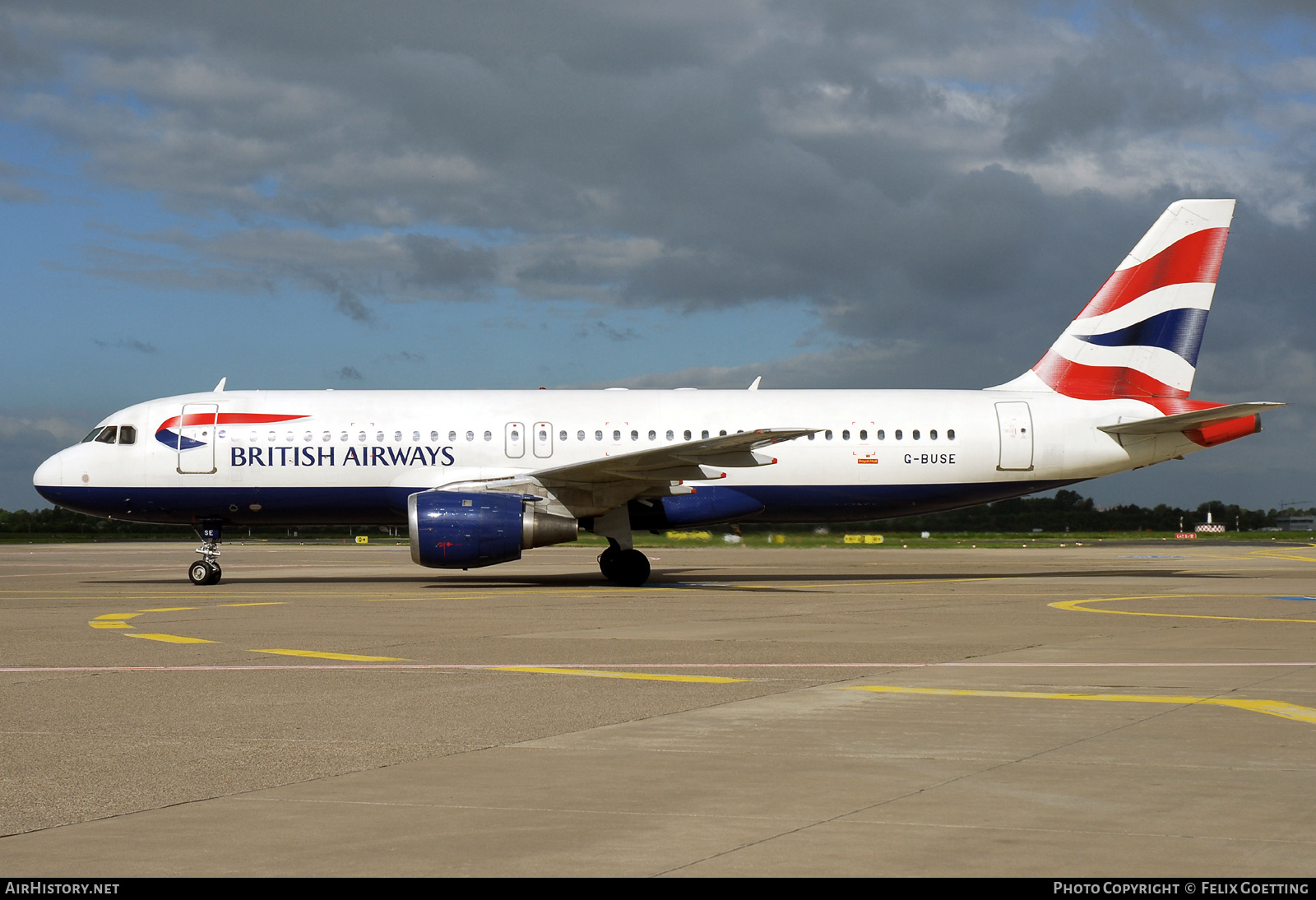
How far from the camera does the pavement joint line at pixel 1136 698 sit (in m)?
8.43

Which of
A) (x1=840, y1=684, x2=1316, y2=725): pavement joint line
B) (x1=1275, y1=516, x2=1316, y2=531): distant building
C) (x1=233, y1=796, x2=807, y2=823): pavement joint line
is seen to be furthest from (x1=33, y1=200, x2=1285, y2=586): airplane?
(x1=1275, y1=516, x2=1316, y2=531): distant building

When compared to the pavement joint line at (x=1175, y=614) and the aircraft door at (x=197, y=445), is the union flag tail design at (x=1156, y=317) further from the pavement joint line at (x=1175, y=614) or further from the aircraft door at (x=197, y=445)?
the aircraft door at (x=197, y=445)

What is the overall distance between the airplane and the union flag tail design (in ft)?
0.14

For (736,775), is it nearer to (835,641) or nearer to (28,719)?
(28,719)

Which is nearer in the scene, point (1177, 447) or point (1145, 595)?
→ point (1145, 595)

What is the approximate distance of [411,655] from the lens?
12555 millimetres

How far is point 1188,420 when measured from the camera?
83.6ft

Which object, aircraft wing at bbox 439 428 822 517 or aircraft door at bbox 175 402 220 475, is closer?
aircraft wing at bbox 439 428 822 517

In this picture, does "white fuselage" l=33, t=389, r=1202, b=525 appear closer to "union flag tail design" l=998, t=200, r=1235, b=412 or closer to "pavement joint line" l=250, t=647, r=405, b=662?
"union flag tail design" l=998, t=200, r=1235, b=412

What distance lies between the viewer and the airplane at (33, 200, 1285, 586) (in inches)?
1002
